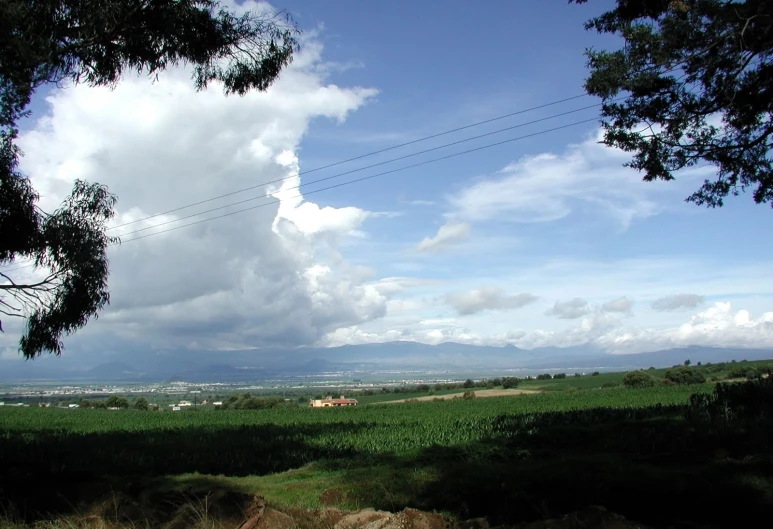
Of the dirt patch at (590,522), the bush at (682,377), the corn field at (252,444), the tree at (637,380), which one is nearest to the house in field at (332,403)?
the corn field at (252,444)

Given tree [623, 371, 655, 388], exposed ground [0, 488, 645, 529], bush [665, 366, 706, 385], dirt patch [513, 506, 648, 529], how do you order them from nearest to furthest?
dirt patch [513, 506, 648, 529] → exposed ground [0, 488, 645, 529] → tree [623, 371, 655, 388] → bush [665, 366, 706, 385]

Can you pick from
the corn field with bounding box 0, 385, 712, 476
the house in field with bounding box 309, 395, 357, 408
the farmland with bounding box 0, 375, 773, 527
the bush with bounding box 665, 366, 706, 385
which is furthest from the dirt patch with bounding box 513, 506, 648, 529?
the bush with bounding box 665, 366, 706, 385

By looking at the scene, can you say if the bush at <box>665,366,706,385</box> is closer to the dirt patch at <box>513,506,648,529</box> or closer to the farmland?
the farmland

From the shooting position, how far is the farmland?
805 centimetres

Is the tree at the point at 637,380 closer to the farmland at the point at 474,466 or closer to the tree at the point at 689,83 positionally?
the farmland at the point at 474,466

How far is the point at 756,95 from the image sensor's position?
12250mm

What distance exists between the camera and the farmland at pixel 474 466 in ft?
26.4

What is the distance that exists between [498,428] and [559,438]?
5.90 meters

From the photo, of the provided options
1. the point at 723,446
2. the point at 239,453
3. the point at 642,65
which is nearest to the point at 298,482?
the point at 239,453

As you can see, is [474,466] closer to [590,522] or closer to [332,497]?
[332,497]

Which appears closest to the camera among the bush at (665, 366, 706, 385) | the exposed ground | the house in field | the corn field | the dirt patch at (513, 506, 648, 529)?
the dirt patch at (513, 506, 648, 529)

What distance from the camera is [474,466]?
11.0 metres

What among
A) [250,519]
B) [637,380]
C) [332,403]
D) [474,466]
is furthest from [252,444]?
[637,380]

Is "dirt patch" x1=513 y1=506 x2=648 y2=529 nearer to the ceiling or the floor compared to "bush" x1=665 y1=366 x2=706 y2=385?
nearer to the ceiling
